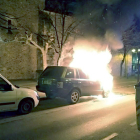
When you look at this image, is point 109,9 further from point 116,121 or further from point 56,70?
point 116,121

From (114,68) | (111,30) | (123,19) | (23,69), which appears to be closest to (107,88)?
(23,69)

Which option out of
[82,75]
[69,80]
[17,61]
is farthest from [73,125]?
[17,61]

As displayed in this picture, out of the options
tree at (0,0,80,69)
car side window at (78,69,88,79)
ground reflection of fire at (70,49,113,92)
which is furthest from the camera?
tree at (0,0,80,69)

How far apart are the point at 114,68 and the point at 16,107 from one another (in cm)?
2238

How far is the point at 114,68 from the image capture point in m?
27.5

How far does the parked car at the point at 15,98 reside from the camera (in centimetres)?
616

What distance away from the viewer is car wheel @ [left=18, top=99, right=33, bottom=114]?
21.9ft

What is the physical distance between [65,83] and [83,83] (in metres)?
1.09

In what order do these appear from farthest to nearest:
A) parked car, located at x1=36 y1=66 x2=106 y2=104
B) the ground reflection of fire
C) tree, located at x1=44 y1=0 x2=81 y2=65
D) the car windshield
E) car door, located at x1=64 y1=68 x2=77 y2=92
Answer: tree, located at x1=44 y1=0 x2=81 y2=65 < the ground reflection of fire < the car windshield < car door, located at x1=64 y1=68 x2=77 y2=92 < parked car, located at x1=36 y1=66 x2=106 y2=104

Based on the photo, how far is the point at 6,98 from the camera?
619 centimetres

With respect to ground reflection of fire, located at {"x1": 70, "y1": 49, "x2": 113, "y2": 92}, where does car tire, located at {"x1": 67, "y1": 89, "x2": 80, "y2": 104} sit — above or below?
below

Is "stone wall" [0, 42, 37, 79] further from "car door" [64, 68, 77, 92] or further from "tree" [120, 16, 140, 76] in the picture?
"tree" [120, 16, 140, 76]

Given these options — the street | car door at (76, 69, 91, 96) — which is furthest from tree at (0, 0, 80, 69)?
the street

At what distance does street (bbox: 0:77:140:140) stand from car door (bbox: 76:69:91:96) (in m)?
1.34
